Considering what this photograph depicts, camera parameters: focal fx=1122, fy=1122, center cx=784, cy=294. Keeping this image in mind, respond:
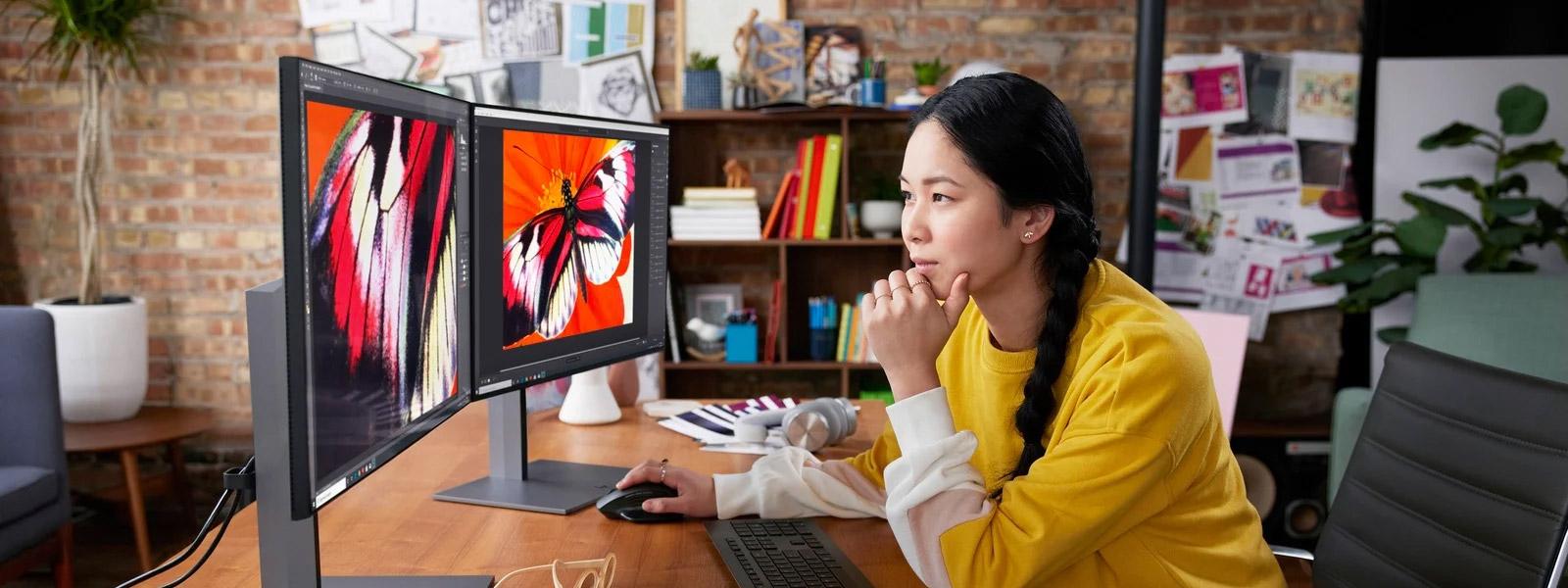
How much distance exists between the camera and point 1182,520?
1.20 m

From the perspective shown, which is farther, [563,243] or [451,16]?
[451,16]

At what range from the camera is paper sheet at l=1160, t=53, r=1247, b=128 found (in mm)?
3826

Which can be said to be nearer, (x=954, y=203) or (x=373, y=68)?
(x=954, y=203)

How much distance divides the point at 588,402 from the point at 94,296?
2530 mm

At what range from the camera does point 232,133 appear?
392 centimetres

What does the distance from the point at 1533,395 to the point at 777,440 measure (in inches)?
40.5

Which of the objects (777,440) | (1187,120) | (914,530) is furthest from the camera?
(1187,120)

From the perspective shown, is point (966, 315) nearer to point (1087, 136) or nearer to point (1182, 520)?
point (1182, 520)

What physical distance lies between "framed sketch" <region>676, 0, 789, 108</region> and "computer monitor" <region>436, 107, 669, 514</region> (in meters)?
2.20

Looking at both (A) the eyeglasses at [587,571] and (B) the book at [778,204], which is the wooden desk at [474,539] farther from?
(B) the book at [778,204]

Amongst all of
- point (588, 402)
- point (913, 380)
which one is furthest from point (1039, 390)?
point (588, 402)

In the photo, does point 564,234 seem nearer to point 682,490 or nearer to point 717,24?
point 682,490

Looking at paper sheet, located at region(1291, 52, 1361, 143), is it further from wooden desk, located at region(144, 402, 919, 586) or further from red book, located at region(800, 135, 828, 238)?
wooden desk, located at region(144, 402, 919, 586)

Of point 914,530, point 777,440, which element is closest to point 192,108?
point 777,440
